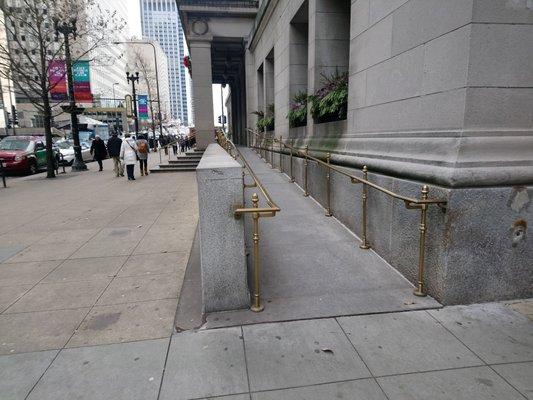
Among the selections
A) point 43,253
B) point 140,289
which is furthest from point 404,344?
point 43,253

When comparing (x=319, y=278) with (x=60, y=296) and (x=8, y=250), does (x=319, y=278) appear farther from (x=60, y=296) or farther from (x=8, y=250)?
(x=8, y=250)

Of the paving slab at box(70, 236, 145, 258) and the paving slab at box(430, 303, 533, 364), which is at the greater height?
the paving slab at box(430, 303, 533, 364)

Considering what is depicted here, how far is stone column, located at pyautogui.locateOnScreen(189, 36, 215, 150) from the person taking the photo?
20719mm

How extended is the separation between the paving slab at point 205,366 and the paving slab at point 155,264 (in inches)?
65.4

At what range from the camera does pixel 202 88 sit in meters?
21.0

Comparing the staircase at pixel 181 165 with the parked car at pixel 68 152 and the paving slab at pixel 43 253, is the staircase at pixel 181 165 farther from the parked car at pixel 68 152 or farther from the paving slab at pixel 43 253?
the paving slab at pixel 43 253

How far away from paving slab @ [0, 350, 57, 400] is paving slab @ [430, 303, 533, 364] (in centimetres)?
355

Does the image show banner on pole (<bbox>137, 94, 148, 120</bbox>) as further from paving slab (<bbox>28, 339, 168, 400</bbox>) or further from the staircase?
paving slab (<bbox>28, 339, 168, 400</bbox>)

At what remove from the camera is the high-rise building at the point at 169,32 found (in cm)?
13925

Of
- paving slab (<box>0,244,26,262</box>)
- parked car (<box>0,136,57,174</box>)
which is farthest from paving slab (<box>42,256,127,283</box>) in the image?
parked car (<box>0,136,57,174</box>)

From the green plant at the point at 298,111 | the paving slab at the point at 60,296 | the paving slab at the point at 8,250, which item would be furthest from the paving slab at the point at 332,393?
the green plant at the point at 298,111

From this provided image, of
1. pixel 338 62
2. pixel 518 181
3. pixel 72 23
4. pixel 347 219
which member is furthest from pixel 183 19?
pixel 518 181

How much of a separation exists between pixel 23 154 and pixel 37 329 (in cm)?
1849

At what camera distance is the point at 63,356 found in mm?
3154
